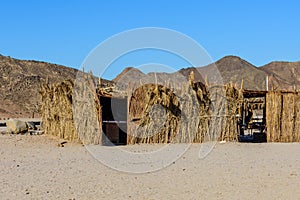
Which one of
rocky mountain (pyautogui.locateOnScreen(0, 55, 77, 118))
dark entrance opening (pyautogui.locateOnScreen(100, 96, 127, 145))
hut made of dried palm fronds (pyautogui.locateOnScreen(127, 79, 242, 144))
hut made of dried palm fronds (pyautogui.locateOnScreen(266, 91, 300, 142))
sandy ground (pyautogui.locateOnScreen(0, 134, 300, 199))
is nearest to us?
sandy ground (pyautogui.locateOnScreen(0, 134, 300, 199))

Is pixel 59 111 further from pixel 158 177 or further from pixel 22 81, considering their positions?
pixel 22 81

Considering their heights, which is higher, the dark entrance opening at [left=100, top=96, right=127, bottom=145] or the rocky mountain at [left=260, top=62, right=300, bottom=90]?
the rocky mountain at [left=260, top=62, right=300, bottom=90]

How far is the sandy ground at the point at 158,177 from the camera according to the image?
945 centimetres

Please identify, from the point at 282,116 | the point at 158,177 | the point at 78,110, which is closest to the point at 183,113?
the point at 78,110

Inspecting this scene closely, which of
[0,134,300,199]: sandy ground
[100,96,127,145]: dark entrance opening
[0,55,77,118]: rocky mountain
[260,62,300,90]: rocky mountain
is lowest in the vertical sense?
[0,134,300,199]: sandy ground

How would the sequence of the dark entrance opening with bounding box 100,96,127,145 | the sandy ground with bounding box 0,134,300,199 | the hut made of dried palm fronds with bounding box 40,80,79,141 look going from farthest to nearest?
the dark entrance opening with bounding box 100,96,127,145 < the hut made of dried palm fronds with bounding box 40,80,79,141 < the sandy ground with bounding box 0,134,300,199

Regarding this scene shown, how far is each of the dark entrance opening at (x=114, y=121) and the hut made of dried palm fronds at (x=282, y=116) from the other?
6.39 metres

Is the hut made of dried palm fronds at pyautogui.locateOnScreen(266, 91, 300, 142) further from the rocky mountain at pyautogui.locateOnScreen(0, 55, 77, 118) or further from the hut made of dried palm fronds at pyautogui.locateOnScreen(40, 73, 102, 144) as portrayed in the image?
the rocky mountain at pyautogui.locateOnScreen(0, 55, 77, 118)

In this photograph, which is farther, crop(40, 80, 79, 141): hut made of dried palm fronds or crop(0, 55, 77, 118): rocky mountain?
crop(0, 55, 77, 118): rocky mountain

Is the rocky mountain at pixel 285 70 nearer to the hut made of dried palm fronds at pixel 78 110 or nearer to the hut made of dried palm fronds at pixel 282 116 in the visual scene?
the hut made of dried palm fronds at pixel 282 116

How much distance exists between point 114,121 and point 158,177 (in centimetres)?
1107

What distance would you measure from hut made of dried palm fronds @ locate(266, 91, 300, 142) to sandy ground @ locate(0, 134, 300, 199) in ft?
13.2

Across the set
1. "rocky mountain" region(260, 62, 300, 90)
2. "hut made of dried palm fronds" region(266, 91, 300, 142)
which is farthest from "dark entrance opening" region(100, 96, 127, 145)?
"rocky mountain" region(260, 62, 300, 90)

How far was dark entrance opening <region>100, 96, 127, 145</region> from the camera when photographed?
73.4ft
